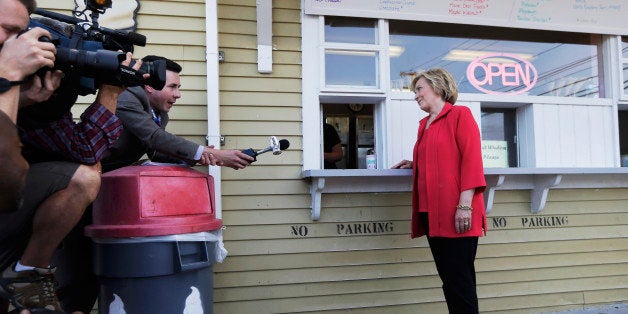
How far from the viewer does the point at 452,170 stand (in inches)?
94.3

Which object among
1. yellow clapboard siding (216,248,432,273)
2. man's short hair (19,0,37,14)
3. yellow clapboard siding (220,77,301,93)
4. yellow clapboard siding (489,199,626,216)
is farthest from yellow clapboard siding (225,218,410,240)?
man's short hair (19,0,37,14)

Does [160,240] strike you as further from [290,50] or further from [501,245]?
[501,245]

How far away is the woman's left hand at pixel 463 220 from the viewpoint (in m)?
2.29

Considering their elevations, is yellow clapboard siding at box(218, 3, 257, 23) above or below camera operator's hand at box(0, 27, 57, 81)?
above

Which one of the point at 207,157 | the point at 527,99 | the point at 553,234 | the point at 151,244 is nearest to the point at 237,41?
the point at 207,157

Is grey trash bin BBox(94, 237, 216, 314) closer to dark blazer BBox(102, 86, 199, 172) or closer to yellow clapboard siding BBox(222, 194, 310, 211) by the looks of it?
dark blazer BBox(102, 86, 199, 172)

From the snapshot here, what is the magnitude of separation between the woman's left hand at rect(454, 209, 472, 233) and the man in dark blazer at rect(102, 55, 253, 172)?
43.5 inches

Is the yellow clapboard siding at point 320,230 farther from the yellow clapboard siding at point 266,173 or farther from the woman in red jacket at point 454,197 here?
the woman in red jacket at point 454,197

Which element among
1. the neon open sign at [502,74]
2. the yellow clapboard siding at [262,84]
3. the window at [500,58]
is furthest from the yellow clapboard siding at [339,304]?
the neon open sign at [502,74]

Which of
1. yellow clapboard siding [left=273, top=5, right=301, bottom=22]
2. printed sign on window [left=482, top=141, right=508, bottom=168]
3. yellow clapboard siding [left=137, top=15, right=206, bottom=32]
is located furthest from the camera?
printed sign on window [left=482, top=141, right=508, bottom=168]

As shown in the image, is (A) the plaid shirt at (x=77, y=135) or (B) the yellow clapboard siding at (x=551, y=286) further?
(B) the yellow clapboard siding at (x=551, y=286)

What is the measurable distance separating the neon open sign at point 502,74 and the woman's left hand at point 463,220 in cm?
154

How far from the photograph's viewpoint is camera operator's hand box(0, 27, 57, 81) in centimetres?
121

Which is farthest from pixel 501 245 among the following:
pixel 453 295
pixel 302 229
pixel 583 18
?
pixel 583 18
